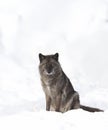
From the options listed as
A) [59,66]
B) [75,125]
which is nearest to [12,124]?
[75,125]

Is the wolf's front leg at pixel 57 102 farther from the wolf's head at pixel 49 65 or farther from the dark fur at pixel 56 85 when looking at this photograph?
the wolf's head at pixel 49 65

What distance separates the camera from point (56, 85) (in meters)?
26.9

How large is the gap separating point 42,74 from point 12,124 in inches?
259

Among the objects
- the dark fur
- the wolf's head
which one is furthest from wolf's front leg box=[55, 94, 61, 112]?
the wolf's head

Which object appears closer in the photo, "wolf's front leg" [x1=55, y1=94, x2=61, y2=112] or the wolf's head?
the wolf's head

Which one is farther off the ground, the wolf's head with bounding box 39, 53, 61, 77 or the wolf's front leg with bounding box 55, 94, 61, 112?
the wolf's head with bounding box 39, 53, 61, 77

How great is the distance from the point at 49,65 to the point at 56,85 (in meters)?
1.29

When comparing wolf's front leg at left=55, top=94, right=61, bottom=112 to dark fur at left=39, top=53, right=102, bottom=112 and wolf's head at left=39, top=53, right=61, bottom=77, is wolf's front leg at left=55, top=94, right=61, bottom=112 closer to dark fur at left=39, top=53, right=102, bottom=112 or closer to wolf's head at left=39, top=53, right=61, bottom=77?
dark fur at left=39, top=53, right=102, bottom=112

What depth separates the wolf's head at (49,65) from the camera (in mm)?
26188

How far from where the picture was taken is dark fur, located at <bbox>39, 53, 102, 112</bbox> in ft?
86.3

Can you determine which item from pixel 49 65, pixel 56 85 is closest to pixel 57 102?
pixel 56 85

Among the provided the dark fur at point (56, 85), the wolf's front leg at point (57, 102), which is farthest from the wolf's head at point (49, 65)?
the wolf's front leg at point (57, 102)

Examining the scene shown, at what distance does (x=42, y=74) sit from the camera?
87.6 ft

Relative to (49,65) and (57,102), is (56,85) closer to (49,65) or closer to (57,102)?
(57,102)
